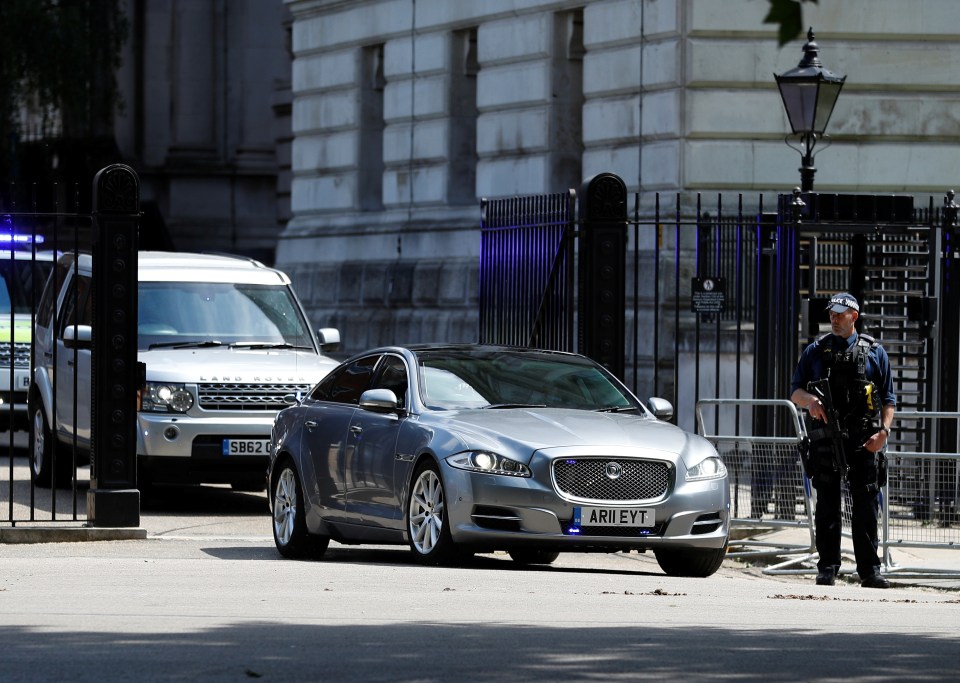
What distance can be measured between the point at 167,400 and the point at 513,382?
13.1 ft

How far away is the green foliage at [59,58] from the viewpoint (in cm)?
4297

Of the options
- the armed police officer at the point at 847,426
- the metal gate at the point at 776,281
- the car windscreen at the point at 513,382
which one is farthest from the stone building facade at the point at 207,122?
the armed police officer at the point at 847,426

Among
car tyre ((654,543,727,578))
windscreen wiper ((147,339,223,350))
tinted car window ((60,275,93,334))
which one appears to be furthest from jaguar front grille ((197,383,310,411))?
car tyre ((654,543,727,578))

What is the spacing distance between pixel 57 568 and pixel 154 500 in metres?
5.85

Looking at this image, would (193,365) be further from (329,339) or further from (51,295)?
(51,295)

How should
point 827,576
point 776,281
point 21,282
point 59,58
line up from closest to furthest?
point 827,576
point 776,281
point 21,282
point 59,58

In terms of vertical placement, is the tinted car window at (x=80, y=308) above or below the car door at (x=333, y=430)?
above

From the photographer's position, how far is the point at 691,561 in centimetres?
1288

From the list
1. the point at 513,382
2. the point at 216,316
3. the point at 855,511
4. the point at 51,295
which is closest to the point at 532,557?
the point at 513,382

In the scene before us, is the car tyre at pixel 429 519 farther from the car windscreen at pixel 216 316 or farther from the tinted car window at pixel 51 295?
the tinted car window at pixel 51 295

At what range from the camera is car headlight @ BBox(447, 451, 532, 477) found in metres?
12.2

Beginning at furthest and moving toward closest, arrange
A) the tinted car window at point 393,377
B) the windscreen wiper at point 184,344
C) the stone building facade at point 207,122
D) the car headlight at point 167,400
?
1. the stone building facade at point 207,122
2. the windscreen wiper at point 184,344
3. the car headlight at point 167,400
4. the tinted car window at point 393,377

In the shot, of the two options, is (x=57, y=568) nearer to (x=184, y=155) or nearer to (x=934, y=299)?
(x=934, y=299)

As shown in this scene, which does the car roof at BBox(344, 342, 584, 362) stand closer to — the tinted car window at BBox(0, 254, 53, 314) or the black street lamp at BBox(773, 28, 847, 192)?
the black street lamp at BBox(773, 28, 847, 192)
